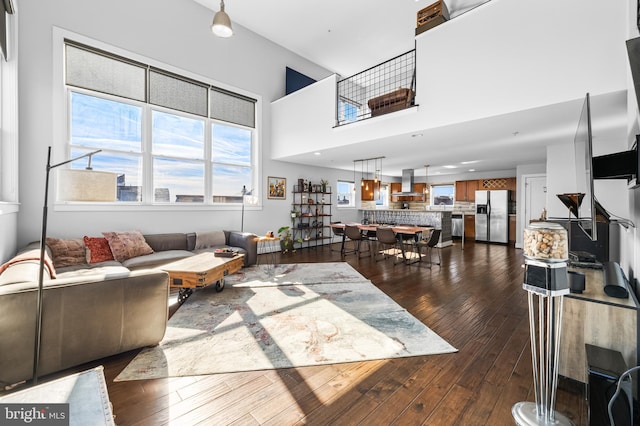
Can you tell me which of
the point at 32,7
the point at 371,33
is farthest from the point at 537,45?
the point at 32,7

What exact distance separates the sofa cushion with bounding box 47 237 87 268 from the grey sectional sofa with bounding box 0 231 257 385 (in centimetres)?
159

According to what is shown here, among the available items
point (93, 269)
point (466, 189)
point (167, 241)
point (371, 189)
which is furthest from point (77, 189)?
point (466, 189)

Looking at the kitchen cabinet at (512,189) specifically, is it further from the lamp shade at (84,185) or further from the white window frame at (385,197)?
the lamp shade at (84,185)

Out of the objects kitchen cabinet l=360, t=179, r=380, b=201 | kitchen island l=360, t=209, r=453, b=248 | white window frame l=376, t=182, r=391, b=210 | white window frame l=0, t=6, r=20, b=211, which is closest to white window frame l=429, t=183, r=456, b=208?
white window frame l=376, t=182, r=391, b=210

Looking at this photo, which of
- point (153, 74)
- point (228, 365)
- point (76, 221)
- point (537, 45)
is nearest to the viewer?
point (228, 365)

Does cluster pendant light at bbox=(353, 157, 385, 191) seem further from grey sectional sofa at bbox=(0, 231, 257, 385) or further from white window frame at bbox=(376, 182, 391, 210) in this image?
grey sectional sofa at bbox=(0, 231, 257, 385)

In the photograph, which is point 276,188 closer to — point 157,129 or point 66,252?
point 157,129

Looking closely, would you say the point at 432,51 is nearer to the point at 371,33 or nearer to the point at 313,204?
the point at 371,33

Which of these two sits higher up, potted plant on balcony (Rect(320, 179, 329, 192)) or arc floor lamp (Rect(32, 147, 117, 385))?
potted plant on balcony (Rect(320, 179, 329, 192))

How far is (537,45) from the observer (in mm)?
3156

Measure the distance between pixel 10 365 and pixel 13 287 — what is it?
0.48m

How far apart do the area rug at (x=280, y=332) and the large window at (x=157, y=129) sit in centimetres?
261

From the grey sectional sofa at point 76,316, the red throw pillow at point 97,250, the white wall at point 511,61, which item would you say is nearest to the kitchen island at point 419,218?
the white wall at point 511,61

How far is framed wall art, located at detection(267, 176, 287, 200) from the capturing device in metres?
6.96
